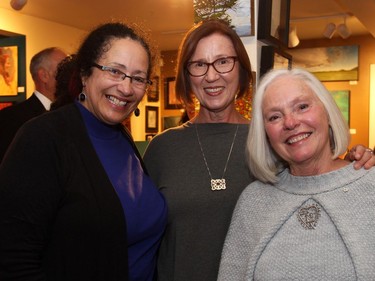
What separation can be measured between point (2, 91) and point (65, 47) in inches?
57.9

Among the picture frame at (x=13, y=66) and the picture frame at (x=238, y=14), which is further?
the picture frame at (x=13, y=66)

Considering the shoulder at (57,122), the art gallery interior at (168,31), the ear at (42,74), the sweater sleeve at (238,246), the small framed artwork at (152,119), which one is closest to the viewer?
the shoulder at (57,122)

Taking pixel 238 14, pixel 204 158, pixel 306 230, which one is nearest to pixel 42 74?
pixel 238 14

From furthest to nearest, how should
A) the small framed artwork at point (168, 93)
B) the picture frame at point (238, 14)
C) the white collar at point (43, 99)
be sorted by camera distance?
1. the small framed artwork at point (168, 93)
2. the white collar at point (43, 99)
3. the picture frame at point (238, 14)

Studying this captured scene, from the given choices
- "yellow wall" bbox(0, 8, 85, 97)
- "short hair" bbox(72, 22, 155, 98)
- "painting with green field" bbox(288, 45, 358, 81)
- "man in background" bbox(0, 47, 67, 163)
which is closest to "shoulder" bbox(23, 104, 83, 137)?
"short hair" bbox(72, 22, 155, 98)

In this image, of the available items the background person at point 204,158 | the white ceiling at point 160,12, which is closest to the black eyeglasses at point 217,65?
the background person at point 204,158

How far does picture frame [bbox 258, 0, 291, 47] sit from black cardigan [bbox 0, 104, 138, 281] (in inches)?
50.4

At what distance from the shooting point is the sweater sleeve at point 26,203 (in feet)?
4.90

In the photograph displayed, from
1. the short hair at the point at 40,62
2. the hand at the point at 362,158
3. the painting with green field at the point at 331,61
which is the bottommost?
the hand at the point at 362,158

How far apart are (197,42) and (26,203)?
1094mm

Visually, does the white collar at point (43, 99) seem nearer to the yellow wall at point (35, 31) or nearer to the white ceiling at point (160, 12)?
the white ceiling at point (160, 12)

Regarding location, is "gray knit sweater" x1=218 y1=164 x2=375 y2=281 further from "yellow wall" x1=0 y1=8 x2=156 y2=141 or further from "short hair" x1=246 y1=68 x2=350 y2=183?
"yellow wall" x1=0 y1=8 x2=156 y2=141

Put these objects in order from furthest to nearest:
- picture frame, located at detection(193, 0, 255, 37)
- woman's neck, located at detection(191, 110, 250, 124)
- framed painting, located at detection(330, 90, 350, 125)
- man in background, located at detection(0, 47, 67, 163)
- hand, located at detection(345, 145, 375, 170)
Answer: framed painting, located at detection(330, 90, 350, 125) → man in background, located at detection(0, 47, 67, 163) → picture frame, located at detection(193, 0, 255, 37) → woman's neck, located at detection(191, 110, 250, 124) → hand, located at detection(345, 145, 375, 170)

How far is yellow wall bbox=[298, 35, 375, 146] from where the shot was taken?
9727 millimetres
